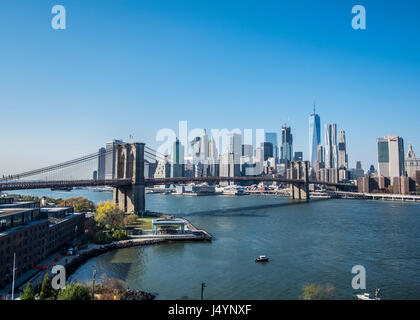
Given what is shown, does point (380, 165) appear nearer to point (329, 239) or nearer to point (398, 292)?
point (329, 239)

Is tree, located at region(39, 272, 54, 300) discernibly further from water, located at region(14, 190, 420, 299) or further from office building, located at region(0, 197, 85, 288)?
water, located at region(14, 190, 420, 299)

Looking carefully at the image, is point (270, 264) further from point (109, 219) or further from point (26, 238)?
point (109, 219)

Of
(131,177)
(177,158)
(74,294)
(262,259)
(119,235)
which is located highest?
(177,158)

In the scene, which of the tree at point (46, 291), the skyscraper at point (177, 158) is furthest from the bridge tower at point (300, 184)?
the tree at point (46, 291)

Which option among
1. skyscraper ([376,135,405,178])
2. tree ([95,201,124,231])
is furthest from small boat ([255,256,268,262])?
skyscraper ([376,135,405,178])

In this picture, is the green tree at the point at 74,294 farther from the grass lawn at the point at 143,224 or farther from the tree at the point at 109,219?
the grass lawn at the point at 143,224

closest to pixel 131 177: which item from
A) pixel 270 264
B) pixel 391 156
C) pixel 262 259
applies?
pixel 262 259

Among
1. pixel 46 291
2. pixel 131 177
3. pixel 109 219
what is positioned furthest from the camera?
pixel 131 177
